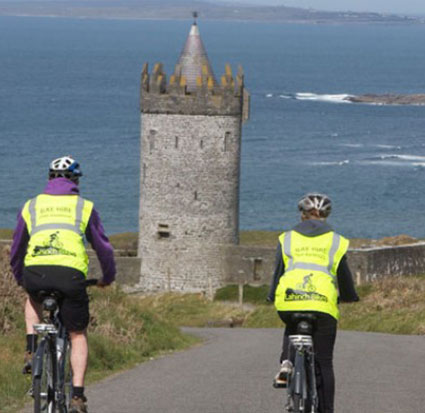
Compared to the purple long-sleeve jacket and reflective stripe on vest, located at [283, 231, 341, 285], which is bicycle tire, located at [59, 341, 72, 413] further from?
reflective stripe on vest, located at [283, 231, 341, 285]

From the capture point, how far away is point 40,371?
912 cm

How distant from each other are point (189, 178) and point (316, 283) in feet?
116

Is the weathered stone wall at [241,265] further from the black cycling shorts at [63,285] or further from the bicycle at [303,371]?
the black cycling shorts at [63,285]

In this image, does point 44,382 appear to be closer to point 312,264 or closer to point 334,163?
point 312,264

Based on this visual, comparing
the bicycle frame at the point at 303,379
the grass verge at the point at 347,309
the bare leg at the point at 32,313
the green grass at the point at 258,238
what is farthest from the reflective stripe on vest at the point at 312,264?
the green grass at the point at 258,238

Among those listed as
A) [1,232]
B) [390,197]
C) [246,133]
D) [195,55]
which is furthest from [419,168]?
[195,55]

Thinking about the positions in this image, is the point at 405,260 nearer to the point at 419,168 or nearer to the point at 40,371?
the point at 40,371

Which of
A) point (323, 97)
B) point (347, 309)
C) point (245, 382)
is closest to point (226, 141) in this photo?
point (347, 309)

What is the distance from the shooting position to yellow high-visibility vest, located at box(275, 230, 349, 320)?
31.8ft

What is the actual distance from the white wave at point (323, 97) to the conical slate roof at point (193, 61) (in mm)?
133575

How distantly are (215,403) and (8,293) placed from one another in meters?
4.54

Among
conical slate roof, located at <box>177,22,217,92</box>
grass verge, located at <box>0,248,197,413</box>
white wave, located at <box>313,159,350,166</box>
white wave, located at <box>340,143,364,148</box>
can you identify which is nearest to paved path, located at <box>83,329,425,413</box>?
grass verge, located at <box>0,248,197,413</box>

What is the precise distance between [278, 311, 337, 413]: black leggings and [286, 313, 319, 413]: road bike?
87 millimetres

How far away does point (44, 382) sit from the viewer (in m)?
9.23
